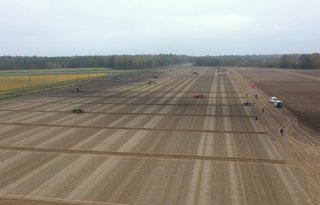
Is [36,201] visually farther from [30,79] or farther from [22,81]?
[30,79]

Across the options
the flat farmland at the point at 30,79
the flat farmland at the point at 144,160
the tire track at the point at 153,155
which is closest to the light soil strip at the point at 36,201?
the flat farmland at the point at 144,160

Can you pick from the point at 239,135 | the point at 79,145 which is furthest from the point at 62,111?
the point at 239,135

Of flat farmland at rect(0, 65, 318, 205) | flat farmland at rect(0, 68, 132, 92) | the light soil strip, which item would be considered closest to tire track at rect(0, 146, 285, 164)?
flat farmland at rect(0, 65, 318, 205)

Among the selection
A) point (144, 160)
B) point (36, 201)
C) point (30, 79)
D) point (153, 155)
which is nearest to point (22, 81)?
point (30, 79)

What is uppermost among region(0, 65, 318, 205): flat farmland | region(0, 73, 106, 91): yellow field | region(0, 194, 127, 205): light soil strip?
region(0, 73, 106, 91): yellow field

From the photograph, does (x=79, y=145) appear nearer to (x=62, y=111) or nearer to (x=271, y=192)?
(x=271, y=192)

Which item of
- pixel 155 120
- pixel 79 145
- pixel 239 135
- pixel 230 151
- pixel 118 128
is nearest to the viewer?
pixel 230 151

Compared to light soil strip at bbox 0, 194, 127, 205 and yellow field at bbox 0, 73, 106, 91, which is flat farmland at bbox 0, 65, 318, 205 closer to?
light soil strip at bbox 0, 194, 127, 205

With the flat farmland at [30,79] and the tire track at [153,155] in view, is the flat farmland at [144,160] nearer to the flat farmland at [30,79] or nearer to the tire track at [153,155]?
the tire track at [153,155]
